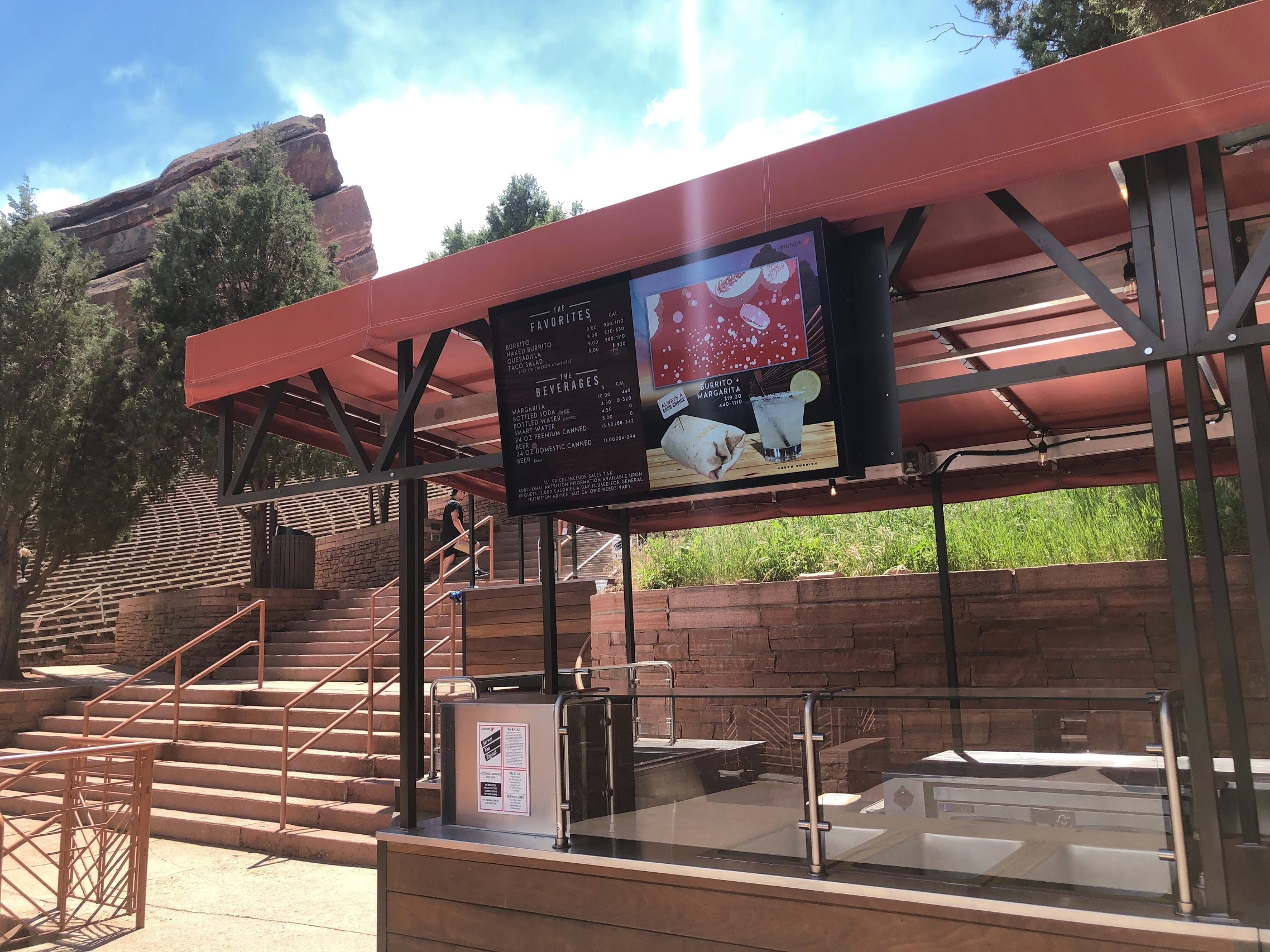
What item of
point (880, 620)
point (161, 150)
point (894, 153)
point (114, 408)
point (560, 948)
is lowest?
point (560, 948)

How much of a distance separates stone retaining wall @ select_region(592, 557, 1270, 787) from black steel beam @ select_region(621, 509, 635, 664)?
18.0 inches

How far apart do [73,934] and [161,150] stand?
102 meters

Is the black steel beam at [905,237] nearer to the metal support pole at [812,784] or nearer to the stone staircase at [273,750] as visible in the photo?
the metal support pole at [812,784]

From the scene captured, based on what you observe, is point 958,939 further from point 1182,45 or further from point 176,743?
point 176,743

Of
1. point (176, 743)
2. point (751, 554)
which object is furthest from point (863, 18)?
point (176, 743)

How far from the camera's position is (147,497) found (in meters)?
17.6

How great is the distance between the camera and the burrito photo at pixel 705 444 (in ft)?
13.4

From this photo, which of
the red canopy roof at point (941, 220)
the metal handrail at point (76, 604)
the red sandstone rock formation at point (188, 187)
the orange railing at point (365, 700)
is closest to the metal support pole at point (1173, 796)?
the red canopy roof at point (941, 220)

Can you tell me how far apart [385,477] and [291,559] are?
1234cm

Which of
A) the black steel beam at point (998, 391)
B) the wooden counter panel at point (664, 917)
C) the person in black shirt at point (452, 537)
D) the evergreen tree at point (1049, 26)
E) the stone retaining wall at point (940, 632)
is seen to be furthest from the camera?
the evergreen tree at point (1049, 26)

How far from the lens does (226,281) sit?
1916 centimetres

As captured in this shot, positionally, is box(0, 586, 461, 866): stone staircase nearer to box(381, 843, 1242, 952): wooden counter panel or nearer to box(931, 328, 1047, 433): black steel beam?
box(381, 843, 1242, 952): wooden counter panel

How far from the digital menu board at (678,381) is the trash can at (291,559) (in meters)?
12.8

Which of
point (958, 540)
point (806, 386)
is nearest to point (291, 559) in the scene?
point (958, 540)
